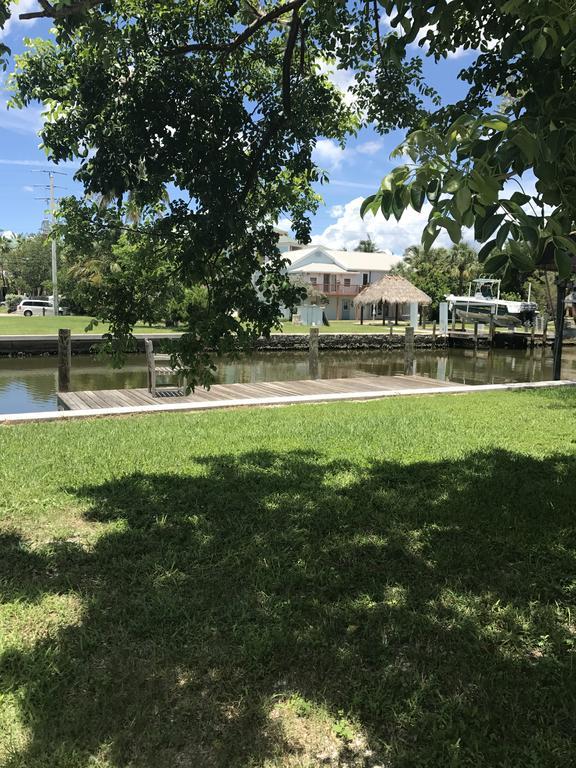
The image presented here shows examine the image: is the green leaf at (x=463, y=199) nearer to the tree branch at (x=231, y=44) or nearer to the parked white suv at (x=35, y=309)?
the tree branch at (x=231, y=44)

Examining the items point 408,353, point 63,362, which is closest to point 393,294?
point 408,353

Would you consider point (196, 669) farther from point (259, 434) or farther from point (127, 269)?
point (259, 434)

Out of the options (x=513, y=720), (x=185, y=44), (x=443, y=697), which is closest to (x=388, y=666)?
(x=443, y=697)

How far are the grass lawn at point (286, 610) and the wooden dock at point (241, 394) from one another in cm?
438

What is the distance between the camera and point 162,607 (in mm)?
3250

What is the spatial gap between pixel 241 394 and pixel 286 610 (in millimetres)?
9808

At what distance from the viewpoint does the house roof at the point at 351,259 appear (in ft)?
181

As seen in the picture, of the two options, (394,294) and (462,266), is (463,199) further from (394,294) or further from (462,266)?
(462,266)

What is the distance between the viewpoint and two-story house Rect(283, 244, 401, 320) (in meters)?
53.6

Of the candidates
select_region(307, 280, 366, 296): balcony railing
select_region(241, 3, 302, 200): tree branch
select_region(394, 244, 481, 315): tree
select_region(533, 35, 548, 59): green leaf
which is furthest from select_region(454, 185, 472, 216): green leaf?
select_region(307, 280, 366, 296): balcony railing

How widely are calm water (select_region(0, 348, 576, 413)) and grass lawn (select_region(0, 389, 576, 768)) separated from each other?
27.4 feet

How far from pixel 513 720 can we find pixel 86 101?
14.3 feet

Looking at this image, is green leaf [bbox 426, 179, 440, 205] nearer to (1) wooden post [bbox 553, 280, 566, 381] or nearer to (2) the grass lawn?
(2) the grass lawn

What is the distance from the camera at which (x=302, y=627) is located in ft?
10.1
